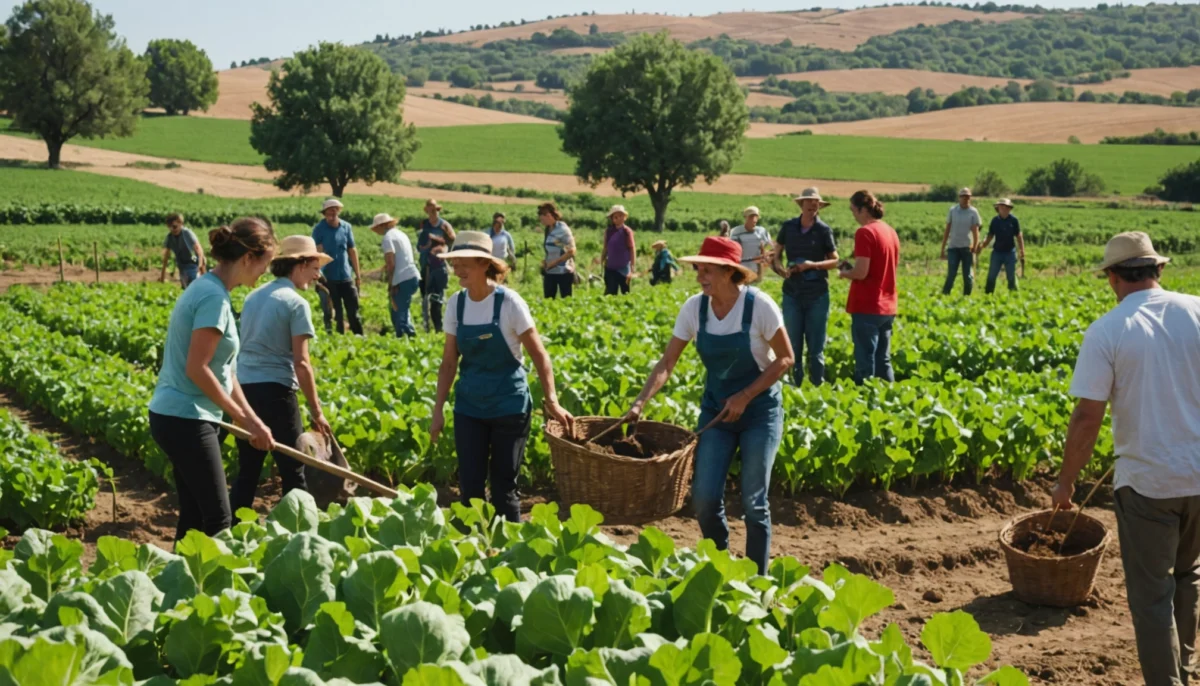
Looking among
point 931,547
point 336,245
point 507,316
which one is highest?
point 507,316

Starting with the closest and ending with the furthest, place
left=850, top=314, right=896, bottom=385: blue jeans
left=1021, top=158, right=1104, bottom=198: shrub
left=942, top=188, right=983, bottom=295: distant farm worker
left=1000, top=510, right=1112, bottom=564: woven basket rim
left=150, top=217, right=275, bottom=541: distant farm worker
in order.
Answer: left=150, top=217, right=275, bottom=541: distant farm worker → left=1000, top=510, right=1112, bottom=564: woven basket rim → left=850, top=314, right=896, bottom=385: blue jeans → left=942, top=188, right=983, bottom=295: distant farm worker → left=1021, top=158, right=1104, bottom=198: shrub

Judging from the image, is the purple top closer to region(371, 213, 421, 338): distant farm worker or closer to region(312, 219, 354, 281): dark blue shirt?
region(371, 213, 421, 338): distant farm worker

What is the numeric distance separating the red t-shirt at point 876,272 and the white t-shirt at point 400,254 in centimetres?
577

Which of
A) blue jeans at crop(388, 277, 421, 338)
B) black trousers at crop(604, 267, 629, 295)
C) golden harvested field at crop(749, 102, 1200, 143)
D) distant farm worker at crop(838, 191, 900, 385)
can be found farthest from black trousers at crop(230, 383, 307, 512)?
golden harvested field at crop(749, 102, 1200, 143)

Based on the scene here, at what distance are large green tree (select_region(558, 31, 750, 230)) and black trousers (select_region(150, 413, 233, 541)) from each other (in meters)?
41.0

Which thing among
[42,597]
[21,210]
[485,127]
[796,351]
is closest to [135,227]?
[21,210]

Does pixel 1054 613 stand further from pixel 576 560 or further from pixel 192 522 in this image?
pixel 192 522

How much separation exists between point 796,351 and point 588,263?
64.9ft

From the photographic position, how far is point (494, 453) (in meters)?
6.02

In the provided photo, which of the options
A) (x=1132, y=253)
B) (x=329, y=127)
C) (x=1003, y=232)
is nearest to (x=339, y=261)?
(x=1132, y=253)

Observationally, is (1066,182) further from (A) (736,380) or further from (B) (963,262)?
(A) (736,380)

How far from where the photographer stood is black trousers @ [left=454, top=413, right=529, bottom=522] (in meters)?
5.95

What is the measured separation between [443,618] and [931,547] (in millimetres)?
5051

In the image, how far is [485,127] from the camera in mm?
93875
